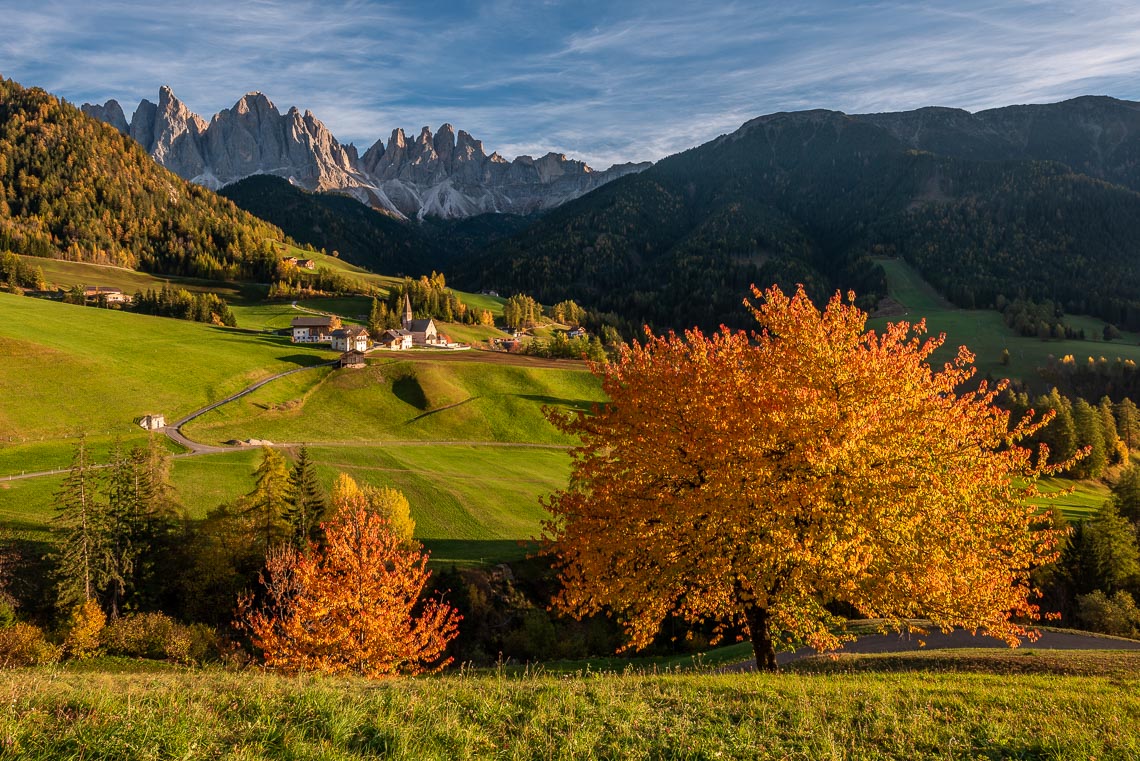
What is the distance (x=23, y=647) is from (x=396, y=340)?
119m

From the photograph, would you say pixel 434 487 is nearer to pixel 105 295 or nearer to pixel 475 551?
pixel 475 551

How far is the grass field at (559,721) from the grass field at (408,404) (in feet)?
281

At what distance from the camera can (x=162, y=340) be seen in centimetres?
11988

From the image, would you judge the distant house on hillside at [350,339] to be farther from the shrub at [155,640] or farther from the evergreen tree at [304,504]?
the shrub at [155,640]

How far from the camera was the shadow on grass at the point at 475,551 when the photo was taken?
54.7 m

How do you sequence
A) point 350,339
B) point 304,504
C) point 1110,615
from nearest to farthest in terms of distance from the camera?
point 304,504 → point 1110,615 → point 350,339

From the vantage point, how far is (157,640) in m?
40.5

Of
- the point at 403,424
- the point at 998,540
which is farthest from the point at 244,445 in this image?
the point at 998,540

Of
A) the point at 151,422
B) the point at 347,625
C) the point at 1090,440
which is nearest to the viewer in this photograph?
the point at 347,625

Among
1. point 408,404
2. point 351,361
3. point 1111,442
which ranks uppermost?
point 351,361

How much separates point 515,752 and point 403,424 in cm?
9862

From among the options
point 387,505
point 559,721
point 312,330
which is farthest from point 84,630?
point 312,330

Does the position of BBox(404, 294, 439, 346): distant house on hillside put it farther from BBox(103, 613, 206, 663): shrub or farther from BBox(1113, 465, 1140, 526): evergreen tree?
BBox(1113, 465, 1140, 526): evergreen tree

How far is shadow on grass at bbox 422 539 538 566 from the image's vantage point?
54.7 metres
